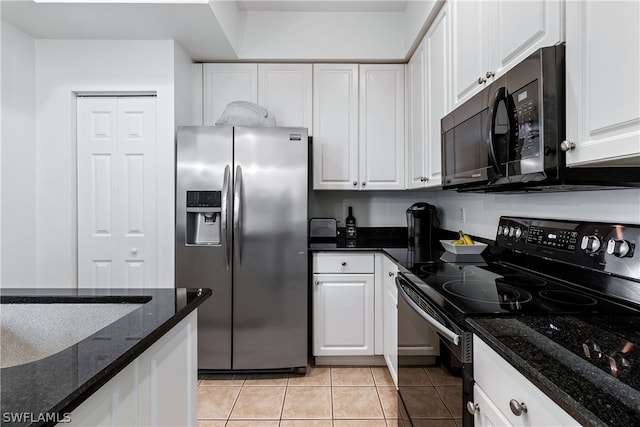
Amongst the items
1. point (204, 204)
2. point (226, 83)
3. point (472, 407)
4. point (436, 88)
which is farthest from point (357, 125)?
point (472, 407)

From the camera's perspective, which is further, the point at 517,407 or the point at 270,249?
the point at 270,249

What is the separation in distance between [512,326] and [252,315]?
68.6 inches

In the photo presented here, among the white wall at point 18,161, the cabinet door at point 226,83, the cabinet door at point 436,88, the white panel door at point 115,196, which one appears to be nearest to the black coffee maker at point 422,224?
the cabinet door at point 436,88

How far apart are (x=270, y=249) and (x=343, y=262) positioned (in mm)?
539

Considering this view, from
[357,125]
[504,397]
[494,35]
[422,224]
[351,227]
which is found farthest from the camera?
[351,227]

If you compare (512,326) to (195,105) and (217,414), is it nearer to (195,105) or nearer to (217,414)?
(217,414)

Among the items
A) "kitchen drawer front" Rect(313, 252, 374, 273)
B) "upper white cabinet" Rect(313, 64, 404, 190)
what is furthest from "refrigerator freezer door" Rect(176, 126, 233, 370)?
"upper white cabinet" Rect(313, 64, 404, 190)

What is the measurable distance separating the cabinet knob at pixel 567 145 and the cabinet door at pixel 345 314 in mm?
1640

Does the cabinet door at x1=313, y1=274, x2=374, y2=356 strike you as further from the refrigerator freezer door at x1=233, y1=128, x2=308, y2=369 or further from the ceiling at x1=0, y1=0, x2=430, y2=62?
the ceiling at x1=0, y1=0, x2=430, y2=62

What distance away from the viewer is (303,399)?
204 centimetres

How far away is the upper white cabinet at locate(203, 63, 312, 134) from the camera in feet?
8.51

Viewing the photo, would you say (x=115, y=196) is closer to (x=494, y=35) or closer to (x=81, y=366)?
(x=81, y=366)

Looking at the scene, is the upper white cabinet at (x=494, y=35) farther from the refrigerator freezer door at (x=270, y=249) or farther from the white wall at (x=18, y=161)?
the white wall at (x=18, y=161)

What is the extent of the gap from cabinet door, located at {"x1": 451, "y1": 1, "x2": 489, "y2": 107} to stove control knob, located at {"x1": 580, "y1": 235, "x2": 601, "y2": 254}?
72cm
